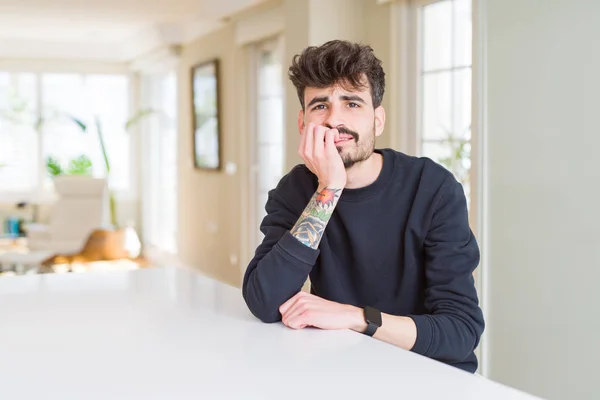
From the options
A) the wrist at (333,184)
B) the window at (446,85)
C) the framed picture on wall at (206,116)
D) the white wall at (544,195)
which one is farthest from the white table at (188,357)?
the framed picture on wall at (206,116)

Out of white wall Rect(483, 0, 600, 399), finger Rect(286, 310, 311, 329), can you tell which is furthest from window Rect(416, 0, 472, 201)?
finger Rect(286, 310, 311, 329)

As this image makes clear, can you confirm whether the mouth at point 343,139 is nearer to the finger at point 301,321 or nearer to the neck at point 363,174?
the neck at point 363,174

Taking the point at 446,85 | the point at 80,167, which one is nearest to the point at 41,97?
the point at 80,167

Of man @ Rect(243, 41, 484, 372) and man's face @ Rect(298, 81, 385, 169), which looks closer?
man @ Rect(243, 41, 484, 372)

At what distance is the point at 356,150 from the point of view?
1759 millimetres

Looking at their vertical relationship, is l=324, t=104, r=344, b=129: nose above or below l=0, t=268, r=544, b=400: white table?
above

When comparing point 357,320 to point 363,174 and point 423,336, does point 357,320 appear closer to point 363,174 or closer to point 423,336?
point 423,336

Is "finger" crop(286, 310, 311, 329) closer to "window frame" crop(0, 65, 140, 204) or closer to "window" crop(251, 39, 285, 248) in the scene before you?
"window" crop(251, 39, 285, 248)

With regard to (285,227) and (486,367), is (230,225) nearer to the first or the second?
(486,367)

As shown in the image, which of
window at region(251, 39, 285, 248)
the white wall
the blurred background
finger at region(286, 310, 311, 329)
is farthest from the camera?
window at region(251, 39, 285, 248)

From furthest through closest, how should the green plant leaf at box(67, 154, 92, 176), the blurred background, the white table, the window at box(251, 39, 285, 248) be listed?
the green plant leaf at box(67, 154, 92, 176) → the window at box(251, 39, 285, 248) → the blurred background → the white table

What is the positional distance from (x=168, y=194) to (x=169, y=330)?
24.7 feet

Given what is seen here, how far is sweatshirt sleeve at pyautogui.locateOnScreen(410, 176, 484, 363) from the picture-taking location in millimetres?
1609

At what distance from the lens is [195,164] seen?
24.4 ft
